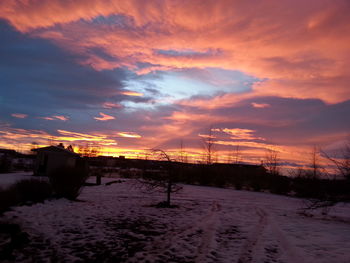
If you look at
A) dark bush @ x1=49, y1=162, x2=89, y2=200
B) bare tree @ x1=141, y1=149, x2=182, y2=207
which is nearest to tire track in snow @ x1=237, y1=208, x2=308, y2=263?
bare tree @ x1=141, y1=149, x2=182, y2=207

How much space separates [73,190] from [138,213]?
394 centimetres

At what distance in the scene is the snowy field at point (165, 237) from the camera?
18.1 ft

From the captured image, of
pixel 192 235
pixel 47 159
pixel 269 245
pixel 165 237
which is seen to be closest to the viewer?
pixel 269 245

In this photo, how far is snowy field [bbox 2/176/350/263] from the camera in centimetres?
550

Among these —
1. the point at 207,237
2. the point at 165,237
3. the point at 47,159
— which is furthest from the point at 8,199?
the point at 47,159

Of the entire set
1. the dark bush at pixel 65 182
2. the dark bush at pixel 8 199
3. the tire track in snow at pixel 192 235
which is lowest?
the tire track in snow at pixel 192 235

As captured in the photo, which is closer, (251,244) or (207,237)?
(251,244)

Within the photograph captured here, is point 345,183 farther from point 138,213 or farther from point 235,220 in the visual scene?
point 138,213

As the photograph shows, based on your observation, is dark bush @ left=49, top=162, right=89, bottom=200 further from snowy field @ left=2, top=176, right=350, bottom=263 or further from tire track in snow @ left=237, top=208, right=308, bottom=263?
tire track in snow @ left=237, top=208, right=308, bottom=263

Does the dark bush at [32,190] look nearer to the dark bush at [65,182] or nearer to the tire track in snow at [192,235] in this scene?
the dark bush at [65,182]

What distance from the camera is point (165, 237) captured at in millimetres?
6949

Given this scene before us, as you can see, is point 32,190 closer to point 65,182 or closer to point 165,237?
point 65,182

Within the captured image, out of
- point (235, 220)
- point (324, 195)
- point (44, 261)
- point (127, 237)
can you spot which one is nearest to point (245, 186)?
point (324, 195)

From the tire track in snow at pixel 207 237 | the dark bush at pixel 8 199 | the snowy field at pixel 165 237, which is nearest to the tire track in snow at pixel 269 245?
the snowy field at pixel 165 237
